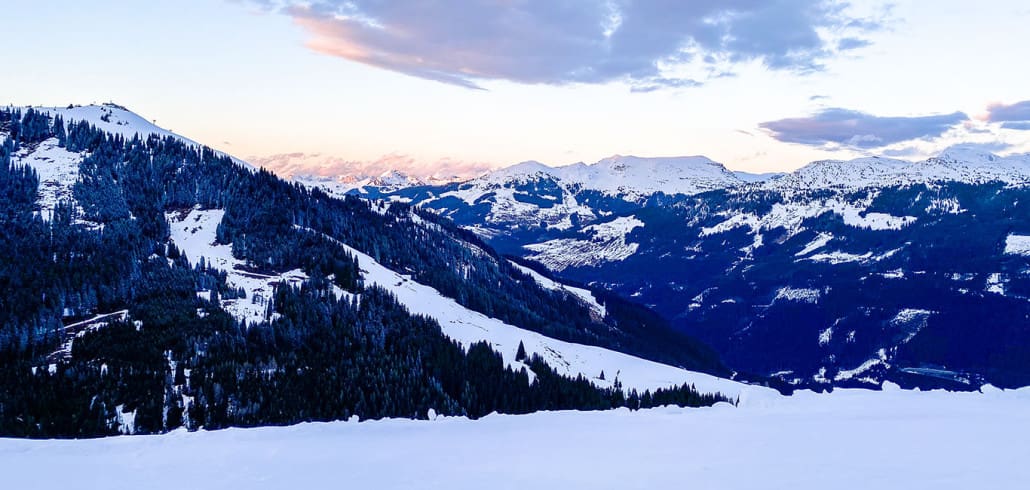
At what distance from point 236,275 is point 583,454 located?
16304cm

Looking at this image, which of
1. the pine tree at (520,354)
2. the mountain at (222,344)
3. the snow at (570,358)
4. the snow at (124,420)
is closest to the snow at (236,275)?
the mountain at (222,344)

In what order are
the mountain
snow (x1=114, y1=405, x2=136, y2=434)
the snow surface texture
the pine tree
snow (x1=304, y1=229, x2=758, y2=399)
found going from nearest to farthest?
the snow surface texture → snow (x1=114, y1=405, x2=136, y2=434) → the mountain → the pine tree → snow (x1=304, y1=229, x2=758, y2=399)

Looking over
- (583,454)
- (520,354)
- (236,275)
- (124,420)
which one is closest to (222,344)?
(124,420)

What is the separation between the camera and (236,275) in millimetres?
174875

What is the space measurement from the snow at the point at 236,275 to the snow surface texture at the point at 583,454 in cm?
11965

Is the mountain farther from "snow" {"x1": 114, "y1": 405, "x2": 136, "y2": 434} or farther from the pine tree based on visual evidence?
the pine tree

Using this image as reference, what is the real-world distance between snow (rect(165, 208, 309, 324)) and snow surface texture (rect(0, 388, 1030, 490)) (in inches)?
4711

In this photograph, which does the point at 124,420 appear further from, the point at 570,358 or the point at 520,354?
the point at 570,358

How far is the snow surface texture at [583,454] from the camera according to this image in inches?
1003

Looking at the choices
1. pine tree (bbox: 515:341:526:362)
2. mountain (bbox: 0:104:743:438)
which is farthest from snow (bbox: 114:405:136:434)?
pine tree (bbox: 515:341:526:362)

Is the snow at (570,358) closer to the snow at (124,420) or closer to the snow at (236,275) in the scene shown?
the snow at (236,275)

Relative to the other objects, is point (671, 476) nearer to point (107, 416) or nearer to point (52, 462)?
point (52, 462)

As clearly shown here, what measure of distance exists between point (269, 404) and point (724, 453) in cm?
Result: 10102

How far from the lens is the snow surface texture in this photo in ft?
83.6
